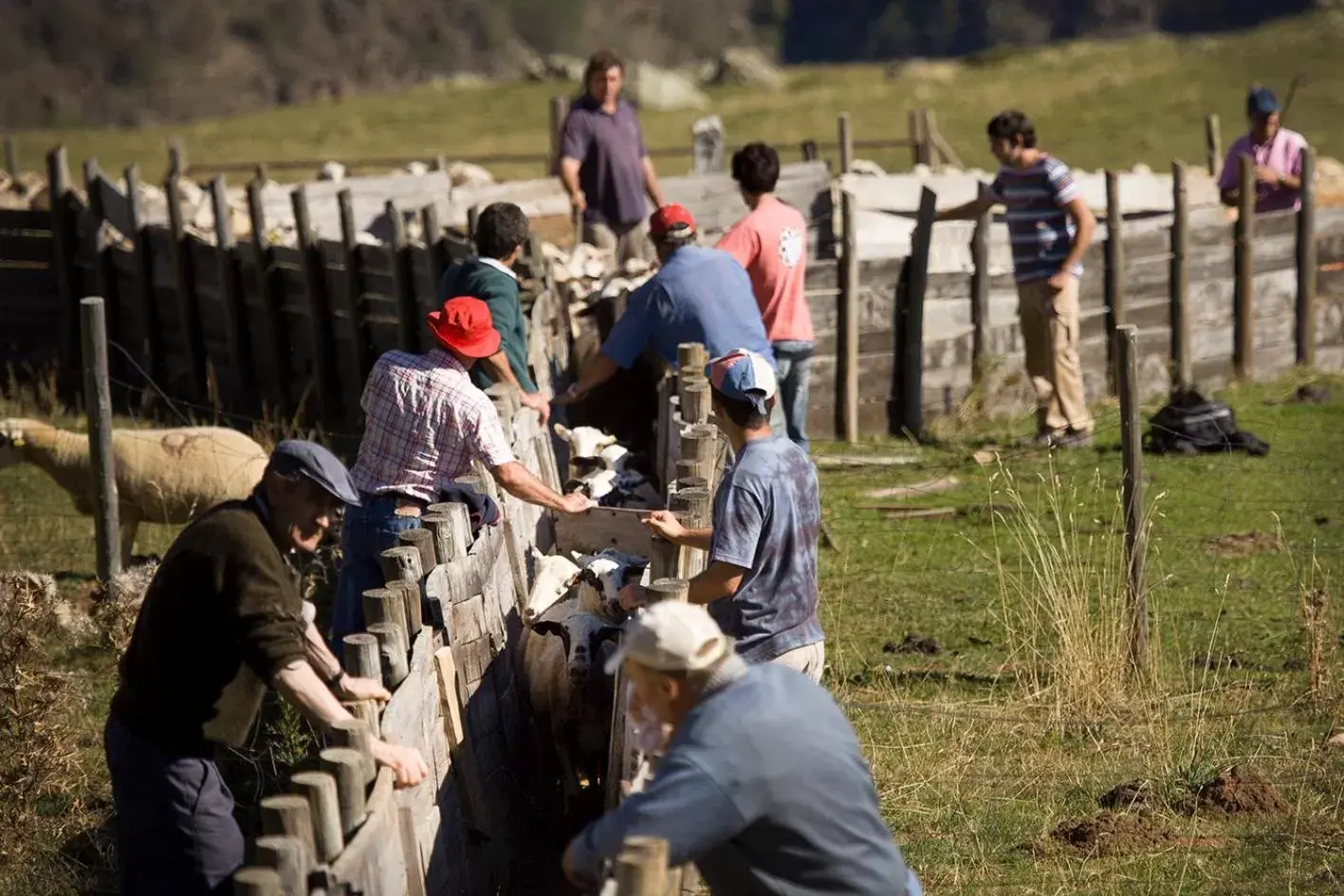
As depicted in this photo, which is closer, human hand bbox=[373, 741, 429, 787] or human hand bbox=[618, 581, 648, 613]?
human hand bbox=[373, 741, 429, 787]

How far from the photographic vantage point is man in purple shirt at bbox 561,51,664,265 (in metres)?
14.6

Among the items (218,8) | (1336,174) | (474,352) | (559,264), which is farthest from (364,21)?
(474,352)

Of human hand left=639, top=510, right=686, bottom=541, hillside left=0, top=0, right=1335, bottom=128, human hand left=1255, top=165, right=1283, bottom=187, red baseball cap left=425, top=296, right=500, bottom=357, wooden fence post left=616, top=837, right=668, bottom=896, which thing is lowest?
wooden fence post left=616, top=837, right=668, bottom=896

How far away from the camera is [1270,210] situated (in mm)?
15945

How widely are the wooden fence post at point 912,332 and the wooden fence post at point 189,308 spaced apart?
20.9ft

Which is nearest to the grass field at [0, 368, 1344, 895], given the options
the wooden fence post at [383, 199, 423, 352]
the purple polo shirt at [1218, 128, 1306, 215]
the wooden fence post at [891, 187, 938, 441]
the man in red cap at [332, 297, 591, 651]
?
the man in red cap at [332, 297, 591, 651]

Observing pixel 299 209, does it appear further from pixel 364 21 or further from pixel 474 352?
pixel 364 21

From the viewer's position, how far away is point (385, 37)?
268ft

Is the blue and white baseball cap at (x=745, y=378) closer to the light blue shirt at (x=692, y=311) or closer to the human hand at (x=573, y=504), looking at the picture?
→ the human hand at (x=573, y=504)

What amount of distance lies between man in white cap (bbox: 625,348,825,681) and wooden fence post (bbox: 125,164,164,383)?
11.3 metres

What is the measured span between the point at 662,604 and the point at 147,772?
1958mm

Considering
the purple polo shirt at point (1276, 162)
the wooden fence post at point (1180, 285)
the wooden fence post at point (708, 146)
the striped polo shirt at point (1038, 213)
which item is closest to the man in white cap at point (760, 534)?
the striped polo shirt at point (1038, 213)

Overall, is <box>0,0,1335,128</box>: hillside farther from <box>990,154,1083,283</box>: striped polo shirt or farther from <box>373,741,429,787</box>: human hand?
<box>373,741,429,787</box>: human hand

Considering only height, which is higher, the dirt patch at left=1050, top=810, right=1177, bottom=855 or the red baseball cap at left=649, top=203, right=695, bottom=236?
the red baseball cap at left=649, top=203, right=695, bottom=236
